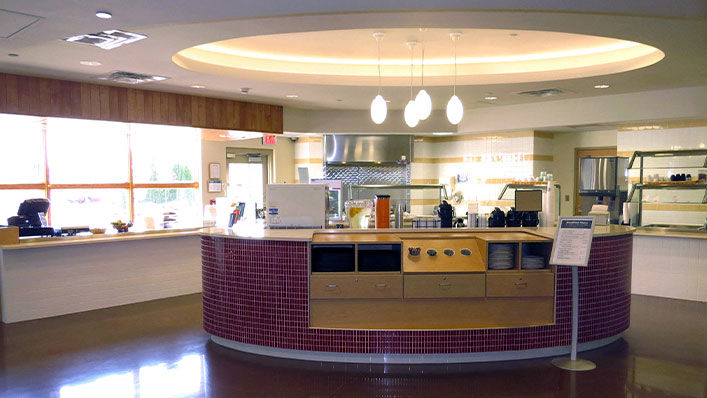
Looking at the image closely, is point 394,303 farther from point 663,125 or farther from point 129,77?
point 663,125

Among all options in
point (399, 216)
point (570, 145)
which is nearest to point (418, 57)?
point (399, 216)

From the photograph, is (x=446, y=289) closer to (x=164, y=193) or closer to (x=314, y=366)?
(x=314, y=366)

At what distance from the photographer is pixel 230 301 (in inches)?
188

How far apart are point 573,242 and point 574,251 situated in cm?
8

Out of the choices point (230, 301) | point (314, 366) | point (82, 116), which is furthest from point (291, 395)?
point (82, 116)

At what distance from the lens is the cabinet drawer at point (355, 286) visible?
14.7 feet

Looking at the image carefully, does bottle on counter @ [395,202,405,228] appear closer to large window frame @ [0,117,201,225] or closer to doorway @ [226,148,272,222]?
large window frame @ [0,117,201,225]

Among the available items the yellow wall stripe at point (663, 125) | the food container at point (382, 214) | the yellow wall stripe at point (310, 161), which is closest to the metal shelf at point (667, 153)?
the yellow wall stripe at point (663, 125)

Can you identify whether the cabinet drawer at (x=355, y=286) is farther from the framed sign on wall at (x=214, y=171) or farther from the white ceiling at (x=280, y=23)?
the framed sign on wall at (x=214, y=171)

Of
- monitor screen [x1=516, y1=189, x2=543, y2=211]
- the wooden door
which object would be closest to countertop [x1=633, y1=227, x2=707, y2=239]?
monitor screen [x1=516, y1=189, x2=543, y2=211]

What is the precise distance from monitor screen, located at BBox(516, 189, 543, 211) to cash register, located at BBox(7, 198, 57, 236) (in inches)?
220

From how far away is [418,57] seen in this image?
6336 mm

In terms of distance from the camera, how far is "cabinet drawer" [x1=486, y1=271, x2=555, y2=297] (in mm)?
4547

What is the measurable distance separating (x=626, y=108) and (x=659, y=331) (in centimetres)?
336
